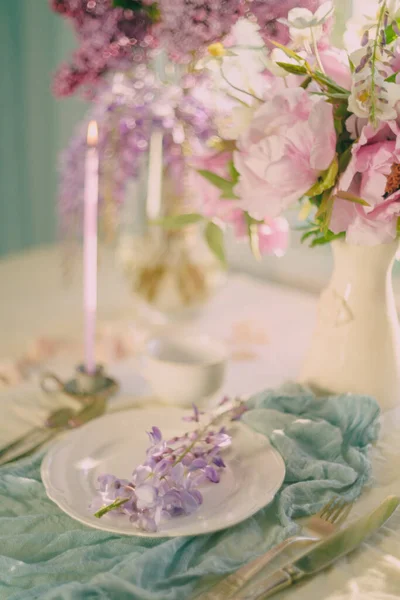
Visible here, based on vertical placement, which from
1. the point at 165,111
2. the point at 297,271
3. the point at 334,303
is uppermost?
the point at 165,111

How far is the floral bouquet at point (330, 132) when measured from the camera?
70 centimetres

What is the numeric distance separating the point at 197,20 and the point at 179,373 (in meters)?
0.48

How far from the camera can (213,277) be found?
1.33 meters

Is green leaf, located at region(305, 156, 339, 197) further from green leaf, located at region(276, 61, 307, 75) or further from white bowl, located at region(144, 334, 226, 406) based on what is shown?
white bowl, located at region(144, 334, 226, 406)

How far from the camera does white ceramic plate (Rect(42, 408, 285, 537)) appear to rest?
659mm

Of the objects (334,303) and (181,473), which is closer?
(181,473)

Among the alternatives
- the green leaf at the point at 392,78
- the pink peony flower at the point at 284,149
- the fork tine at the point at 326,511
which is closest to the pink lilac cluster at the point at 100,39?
the pink peony flower at the point at 284,149

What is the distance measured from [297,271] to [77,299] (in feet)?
1.88

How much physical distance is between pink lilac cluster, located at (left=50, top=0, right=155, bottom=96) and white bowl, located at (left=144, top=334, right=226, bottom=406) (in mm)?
432

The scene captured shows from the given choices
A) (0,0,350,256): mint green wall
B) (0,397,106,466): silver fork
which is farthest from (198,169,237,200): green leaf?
(0,0,350,256): mint green wall

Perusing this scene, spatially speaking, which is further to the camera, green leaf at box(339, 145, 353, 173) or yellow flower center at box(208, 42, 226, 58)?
yellow flower center at box(208, 42, 226, 58)

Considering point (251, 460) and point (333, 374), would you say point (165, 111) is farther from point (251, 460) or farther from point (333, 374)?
point (251, 460)

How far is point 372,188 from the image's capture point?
0.72 metres

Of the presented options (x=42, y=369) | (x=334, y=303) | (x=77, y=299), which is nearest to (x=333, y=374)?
(x=334, y=303)
